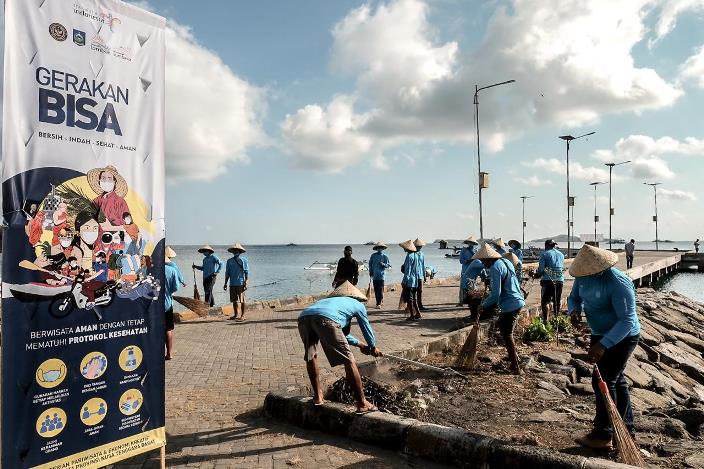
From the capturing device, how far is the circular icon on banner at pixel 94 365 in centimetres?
357

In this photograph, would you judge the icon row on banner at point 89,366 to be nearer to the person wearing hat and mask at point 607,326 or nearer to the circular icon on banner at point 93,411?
the circular icon on banner at point 93,411

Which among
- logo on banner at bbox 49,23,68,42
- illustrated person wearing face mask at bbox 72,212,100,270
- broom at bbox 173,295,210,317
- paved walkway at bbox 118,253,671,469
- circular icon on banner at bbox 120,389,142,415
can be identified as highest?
logo on banner at bbox 49,23,68,42

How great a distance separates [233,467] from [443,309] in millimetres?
11471

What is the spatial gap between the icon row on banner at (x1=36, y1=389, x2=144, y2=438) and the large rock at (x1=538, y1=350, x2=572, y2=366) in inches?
259

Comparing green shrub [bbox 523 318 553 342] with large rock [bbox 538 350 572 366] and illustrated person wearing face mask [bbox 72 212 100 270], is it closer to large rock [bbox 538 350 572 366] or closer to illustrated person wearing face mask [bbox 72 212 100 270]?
large rock [bbox 538 350 572 366]

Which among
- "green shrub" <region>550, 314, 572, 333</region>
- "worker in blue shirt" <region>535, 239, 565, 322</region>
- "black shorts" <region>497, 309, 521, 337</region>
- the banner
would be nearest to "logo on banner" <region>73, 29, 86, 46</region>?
the banner

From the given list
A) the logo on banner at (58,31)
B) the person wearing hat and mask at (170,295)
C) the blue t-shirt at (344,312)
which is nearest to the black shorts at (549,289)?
the blue t-shirt at (344,312)

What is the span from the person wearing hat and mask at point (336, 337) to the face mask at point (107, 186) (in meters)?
2.45

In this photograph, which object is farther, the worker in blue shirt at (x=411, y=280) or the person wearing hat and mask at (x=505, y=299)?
the worker in blue shirt at (x=411, y=280)

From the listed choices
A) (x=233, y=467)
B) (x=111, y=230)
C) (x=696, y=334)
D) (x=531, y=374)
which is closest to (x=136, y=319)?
(x=111, y=230)

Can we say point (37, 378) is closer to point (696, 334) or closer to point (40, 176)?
point (40, 176)

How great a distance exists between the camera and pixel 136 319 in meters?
3.89

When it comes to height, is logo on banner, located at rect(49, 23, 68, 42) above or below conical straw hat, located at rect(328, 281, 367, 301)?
above

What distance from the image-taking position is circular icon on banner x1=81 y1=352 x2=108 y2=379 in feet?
11.7
